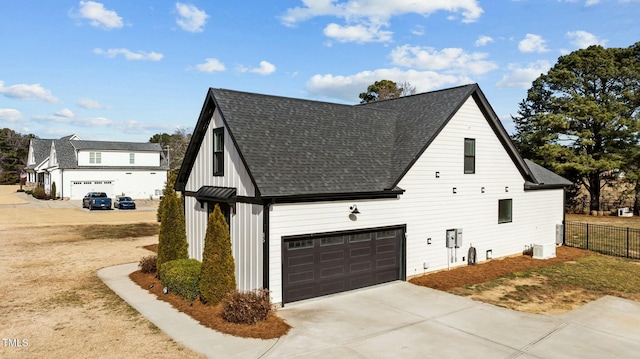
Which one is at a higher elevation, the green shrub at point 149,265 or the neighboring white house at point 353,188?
the neighboring white house at point 353,188

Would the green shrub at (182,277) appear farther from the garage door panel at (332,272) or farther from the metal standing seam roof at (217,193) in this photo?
the garage door panel at (332,272)

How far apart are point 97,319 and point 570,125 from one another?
4464 cm

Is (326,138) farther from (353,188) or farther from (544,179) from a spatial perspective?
(544,179)

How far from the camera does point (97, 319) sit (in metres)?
11.6

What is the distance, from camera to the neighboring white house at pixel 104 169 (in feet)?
172

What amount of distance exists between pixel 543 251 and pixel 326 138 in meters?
12.7

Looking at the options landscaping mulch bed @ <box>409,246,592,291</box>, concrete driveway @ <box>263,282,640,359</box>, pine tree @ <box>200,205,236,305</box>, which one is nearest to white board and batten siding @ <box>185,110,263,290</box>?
pine tree @ <box>200,205,236,305</box>

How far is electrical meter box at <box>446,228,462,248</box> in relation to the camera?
685 inches

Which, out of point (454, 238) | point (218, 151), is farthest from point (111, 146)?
point (454, 238)

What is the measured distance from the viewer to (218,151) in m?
15.3

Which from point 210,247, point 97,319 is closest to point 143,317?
point 97,319

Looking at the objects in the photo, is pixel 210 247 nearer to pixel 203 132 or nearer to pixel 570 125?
pixel 203 132

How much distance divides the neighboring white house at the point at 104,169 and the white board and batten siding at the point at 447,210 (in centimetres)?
4885

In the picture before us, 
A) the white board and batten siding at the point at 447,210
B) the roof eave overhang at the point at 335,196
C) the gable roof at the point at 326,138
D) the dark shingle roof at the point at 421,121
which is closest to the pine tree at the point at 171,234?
the gable roof at the point at 326,138
